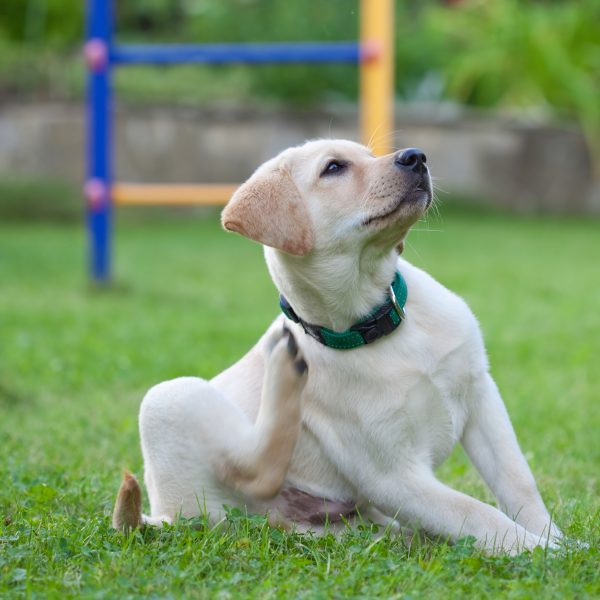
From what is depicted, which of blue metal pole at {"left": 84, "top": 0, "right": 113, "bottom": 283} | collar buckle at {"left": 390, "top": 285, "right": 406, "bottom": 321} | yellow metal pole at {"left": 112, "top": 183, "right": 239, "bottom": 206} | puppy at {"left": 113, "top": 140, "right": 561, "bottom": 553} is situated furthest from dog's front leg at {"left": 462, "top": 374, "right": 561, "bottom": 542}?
blue metal pole at {"left": 84, "top": 0, "right": 113, "bottom": 283}

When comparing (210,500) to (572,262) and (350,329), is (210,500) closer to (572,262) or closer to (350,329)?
(350,329)

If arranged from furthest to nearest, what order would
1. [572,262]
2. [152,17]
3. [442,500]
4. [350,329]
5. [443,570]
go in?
1. [152,17]
2. [572,262]
3. [350,329]
4. [442,500]
5. [443,570]

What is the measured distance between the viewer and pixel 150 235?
43.0ft

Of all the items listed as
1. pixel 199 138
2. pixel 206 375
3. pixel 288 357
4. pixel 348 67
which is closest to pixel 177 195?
pixel 206 375

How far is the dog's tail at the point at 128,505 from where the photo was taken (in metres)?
2.92

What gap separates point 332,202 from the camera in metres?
3.19

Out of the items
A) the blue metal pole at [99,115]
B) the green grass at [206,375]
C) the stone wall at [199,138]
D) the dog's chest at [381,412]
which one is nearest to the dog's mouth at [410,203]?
the dog's chest at [381,412]

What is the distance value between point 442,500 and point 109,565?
842 mm

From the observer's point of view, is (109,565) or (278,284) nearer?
(109,565)

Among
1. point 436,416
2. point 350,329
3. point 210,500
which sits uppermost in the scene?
point 350,329

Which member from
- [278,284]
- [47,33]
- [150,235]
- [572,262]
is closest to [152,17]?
[47,33]

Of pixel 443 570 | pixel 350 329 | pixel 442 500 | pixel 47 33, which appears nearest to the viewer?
pixel 443 570

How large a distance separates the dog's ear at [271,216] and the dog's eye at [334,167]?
0.12 meters

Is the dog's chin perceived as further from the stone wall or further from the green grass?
the stone wall
